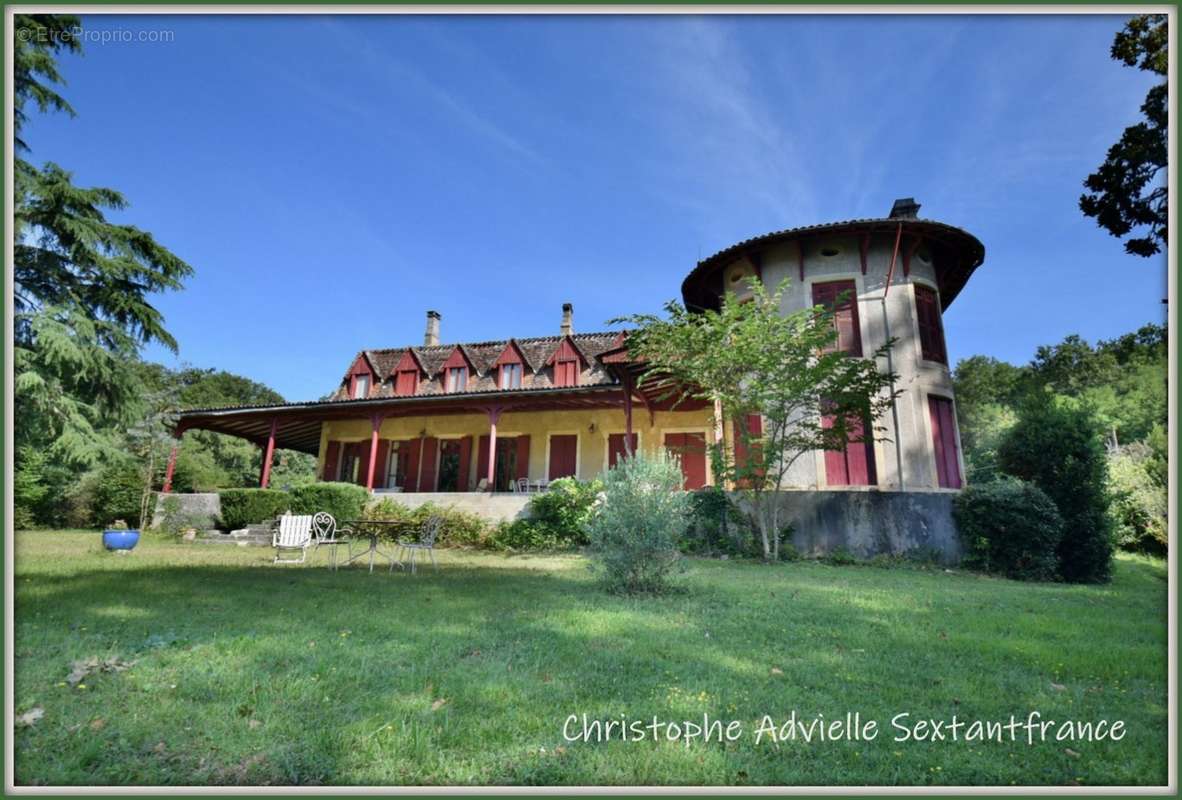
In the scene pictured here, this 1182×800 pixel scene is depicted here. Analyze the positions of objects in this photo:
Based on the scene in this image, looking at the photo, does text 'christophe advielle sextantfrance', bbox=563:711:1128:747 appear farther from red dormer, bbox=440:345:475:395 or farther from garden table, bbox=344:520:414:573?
red dormer, bbox=440:345:475:395

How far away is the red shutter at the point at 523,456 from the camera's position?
19094mm

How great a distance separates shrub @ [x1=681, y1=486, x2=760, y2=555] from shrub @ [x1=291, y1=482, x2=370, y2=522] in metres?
9.21

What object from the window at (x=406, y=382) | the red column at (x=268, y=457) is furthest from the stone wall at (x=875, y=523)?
the red column at (x=268, y=457)

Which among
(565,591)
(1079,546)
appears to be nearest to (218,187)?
(565,591)

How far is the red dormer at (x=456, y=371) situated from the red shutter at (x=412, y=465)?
249cm

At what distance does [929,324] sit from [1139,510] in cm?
732

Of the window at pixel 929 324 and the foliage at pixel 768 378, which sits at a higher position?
the window at pixel 929 324

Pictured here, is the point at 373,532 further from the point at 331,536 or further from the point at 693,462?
the point at 693,462

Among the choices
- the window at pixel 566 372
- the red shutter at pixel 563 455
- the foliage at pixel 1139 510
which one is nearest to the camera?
the foliage at pixel 1139 510

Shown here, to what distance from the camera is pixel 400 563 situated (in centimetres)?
930

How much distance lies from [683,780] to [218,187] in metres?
7.57

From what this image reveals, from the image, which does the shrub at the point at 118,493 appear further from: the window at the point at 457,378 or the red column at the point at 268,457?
the window at the point at 457,378

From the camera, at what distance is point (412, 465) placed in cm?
2052

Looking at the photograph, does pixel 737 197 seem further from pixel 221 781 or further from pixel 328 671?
pixel 221 781
